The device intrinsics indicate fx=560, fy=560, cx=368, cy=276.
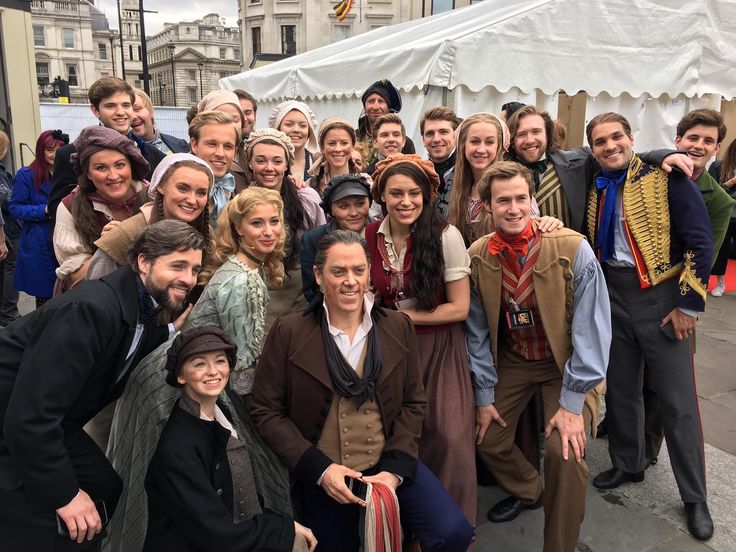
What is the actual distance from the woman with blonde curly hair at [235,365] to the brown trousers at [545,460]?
1.22 meters

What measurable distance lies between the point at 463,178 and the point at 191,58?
3768 inches

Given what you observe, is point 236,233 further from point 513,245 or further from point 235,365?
point 513,245

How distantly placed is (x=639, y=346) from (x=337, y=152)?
2.39m

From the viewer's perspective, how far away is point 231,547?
203 cm

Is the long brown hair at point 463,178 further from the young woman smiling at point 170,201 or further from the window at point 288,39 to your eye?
the window at point 288,39

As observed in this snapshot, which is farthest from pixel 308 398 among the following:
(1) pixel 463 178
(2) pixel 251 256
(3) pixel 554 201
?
(3) pixel 554 201

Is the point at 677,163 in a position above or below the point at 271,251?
above

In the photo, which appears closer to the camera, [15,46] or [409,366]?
[409,366]

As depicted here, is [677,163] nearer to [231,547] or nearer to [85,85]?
[231,547]

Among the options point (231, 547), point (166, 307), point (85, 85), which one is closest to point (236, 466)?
point (231, 547)

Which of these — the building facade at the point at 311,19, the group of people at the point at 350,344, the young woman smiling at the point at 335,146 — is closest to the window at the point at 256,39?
the building facade at the point at 311,19

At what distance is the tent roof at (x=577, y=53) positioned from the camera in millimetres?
6078

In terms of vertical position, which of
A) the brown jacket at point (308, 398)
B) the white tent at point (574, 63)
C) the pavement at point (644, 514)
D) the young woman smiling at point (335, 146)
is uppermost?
the white tent at point (574, 63)

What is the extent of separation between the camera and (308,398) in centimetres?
247
